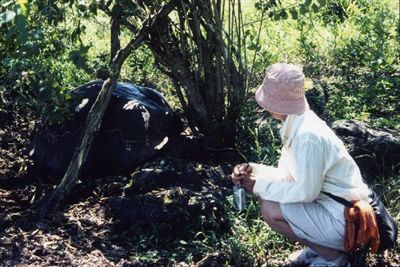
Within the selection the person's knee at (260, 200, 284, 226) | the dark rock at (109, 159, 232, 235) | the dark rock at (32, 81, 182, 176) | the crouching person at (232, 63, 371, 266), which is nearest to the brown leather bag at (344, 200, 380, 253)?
the crouching person at (232, 63, 371, 266)

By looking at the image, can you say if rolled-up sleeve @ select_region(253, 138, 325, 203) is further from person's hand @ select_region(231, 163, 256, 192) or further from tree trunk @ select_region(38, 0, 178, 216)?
tree trunk @ select_region(38, 0, 178, 216)

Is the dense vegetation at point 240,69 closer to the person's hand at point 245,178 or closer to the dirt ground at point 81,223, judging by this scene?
the dirt ground at point 81,223

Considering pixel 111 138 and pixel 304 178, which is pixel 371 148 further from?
pixel 111 138

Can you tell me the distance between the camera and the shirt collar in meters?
3.23

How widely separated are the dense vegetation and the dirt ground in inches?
4.4

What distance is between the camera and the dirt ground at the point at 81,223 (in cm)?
378

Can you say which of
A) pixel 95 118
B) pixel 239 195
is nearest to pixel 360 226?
pixel 239 195

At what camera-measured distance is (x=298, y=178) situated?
126 inches

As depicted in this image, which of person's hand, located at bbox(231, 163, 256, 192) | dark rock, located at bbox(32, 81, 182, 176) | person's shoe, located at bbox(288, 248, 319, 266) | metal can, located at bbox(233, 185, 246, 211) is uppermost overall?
dark rock, located at bbox(32, 81, 182, 176)

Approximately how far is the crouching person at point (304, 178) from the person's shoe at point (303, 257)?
38 mm

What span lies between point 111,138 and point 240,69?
103cm

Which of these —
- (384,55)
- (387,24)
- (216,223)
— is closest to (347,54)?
(384,55)

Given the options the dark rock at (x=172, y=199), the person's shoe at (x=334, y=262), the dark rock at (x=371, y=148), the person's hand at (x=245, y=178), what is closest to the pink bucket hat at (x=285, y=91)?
the person's hand at (x=245, y=178)

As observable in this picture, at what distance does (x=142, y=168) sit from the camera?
4352mm
